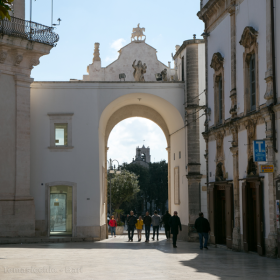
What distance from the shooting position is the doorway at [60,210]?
92.7ft

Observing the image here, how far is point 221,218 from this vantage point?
23.2 m

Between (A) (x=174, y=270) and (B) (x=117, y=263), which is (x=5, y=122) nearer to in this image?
(B) (x=117, y=263)

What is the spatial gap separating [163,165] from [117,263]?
269ft

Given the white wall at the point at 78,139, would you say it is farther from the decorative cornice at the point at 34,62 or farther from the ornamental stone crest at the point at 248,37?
the ornamental stone crest at the point at 248,37

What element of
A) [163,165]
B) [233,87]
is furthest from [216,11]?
[163,165]

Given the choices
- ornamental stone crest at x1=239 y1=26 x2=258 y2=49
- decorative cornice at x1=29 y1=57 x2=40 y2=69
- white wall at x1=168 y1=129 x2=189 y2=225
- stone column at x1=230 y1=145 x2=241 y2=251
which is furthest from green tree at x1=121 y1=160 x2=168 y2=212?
ornamental stone crest at x1=239 y1=26 x2=258 y2=49

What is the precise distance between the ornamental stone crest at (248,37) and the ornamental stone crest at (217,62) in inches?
117

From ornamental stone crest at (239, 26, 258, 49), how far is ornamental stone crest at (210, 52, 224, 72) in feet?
9.72

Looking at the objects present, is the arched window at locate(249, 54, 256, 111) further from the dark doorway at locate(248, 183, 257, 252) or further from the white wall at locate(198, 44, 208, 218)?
the white wall at locate(198, 44, 208, 218)

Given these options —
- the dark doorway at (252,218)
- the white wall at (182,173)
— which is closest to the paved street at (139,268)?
the dark doorway at (252,218)

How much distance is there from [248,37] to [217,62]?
13.3 ft

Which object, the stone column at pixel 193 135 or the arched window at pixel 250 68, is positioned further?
the stone column at pixel 193 135

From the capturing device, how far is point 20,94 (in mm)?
26438

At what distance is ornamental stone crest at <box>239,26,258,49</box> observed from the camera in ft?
61.0
